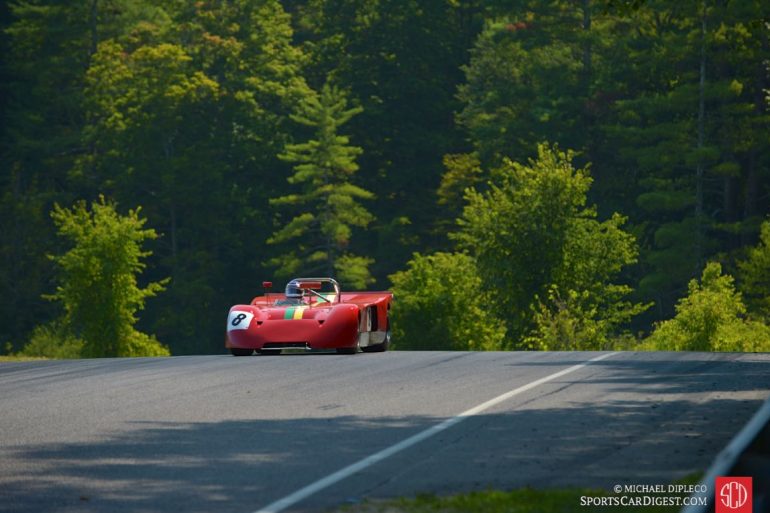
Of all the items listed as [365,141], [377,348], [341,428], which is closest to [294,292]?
[377,348]

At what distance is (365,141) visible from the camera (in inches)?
3511

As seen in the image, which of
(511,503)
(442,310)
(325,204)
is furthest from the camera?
(325,204)

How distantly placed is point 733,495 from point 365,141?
271 feet

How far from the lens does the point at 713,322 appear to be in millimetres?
49188

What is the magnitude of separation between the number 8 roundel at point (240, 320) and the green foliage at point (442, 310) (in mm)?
38670

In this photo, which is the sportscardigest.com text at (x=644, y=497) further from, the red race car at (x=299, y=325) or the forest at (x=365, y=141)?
the forest at (x=365, y=141)

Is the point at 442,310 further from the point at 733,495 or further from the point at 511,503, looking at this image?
the point at 733,495

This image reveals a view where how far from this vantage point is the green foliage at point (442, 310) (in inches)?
2509

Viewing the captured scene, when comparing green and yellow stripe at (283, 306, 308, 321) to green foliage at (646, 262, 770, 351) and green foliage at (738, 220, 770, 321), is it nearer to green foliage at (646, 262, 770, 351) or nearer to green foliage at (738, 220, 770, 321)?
green foliage at (646, 262, 770, 351)

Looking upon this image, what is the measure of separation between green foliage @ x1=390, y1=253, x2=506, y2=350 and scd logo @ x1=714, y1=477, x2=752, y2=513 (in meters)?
54.9

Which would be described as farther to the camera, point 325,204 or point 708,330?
point 325,204

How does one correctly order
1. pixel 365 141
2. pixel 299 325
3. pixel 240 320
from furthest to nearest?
pixel 365 141
pixel 240 320
pixel 299 325

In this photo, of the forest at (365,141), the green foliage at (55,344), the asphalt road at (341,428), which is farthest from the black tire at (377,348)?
the forest at (365,141)

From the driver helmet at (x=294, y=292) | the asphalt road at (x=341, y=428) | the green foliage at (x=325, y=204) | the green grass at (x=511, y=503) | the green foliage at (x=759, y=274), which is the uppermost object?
the green foliage at (x=325, y=204)
